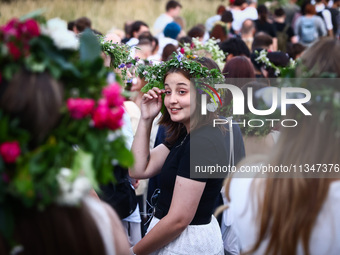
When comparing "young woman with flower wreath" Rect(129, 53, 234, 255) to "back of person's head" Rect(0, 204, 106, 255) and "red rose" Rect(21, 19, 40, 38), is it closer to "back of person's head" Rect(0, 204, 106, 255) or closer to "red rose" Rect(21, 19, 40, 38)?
"back of person's head" Rect(0, 204, 106, 255)

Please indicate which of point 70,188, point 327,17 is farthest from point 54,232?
point 327,17

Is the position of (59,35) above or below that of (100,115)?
above

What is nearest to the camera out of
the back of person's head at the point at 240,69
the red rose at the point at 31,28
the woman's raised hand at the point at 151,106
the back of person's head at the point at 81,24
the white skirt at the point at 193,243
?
the red rose at the point at 31,28

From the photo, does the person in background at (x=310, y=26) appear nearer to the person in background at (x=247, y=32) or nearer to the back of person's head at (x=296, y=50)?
the person in background at (x=247, y=32)

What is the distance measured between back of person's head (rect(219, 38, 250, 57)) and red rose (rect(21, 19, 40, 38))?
5196 millimetres

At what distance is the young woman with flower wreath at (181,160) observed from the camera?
280 cm

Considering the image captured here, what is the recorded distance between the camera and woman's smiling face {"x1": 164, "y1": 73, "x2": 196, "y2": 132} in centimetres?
306

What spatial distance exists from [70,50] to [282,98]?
2.89ft

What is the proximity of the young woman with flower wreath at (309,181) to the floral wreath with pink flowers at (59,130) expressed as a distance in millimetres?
610

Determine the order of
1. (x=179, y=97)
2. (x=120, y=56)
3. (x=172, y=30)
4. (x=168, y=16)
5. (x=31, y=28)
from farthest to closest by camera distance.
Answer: (x=168, y=16)
(x=172, y=30)
(x=120, y=56)
(x=179, y=97)
(x=31, y=28)

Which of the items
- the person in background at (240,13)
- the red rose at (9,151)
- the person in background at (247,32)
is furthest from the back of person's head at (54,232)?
the person in background at (240,13)

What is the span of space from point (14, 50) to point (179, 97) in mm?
1677

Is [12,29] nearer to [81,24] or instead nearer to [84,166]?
[84,166]

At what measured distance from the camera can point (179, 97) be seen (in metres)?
3.08
